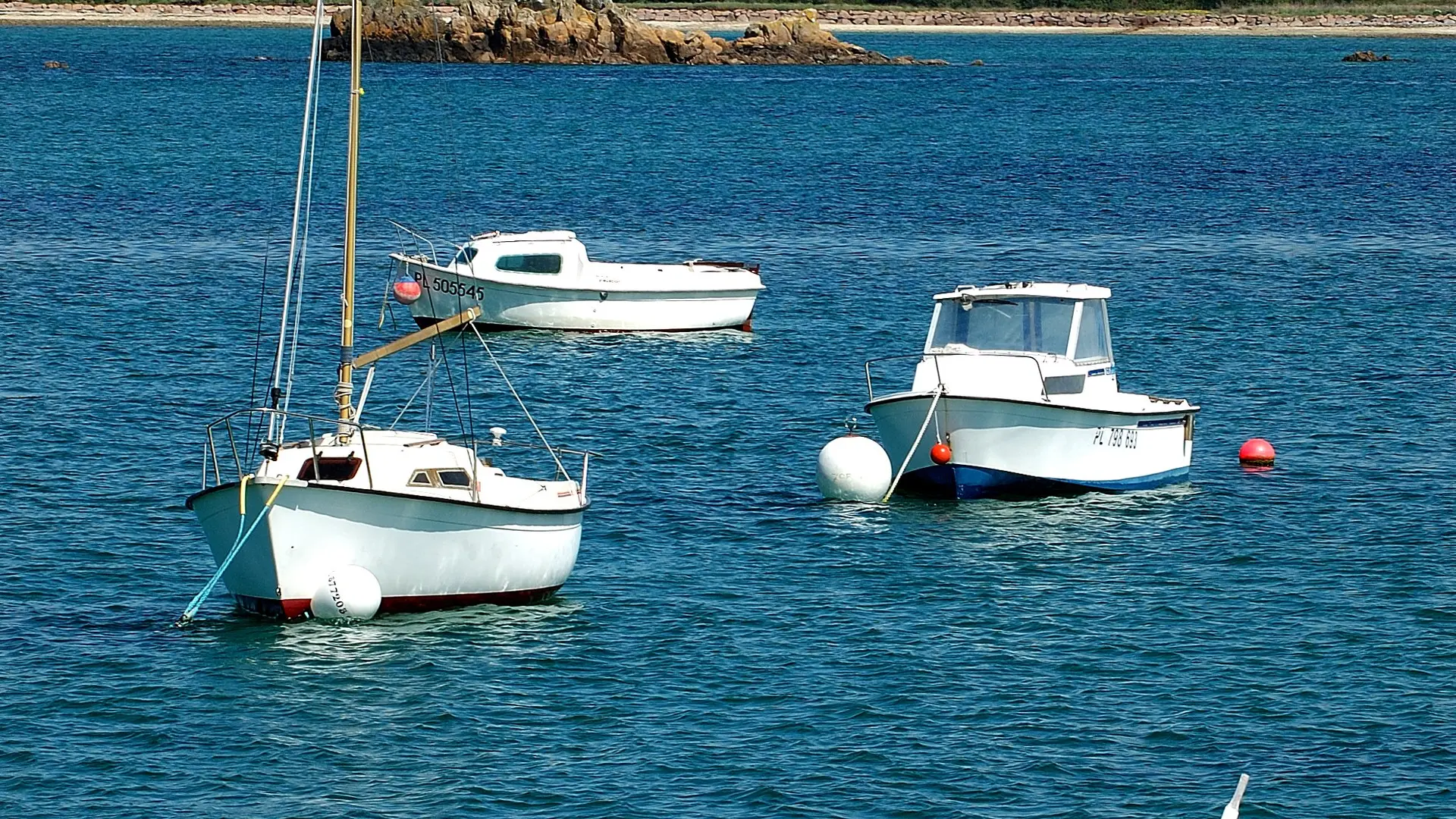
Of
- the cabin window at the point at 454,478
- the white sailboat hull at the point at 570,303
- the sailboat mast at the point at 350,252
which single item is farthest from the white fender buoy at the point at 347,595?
the white sailboat hull at the point at 570,303

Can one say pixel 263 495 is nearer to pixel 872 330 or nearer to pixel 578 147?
pixel 872 330

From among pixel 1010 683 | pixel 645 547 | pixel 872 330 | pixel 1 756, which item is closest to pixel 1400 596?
pixel 1010 683

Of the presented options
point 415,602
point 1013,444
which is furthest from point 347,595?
point 1013,444

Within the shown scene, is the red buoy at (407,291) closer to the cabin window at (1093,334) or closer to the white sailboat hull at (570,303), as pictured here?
the cabin window at (1093,334)

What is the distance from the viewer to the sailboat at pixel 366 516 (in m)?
26.3

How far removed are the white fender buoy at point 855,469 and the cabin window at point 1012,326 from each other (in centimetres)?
284

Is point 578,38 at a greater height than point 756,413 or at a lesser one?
greater

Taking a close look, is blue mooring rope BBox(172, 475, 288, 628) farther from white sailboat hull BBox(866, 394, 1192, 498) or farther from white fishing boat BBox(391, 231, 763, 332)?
white fishing boat BBox(391, 231, 763, 332)

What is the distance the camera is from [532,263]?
5100 cm

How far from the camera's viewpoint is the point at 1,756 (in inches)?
914

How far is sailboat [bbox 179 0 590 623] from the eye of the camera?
26.3 m

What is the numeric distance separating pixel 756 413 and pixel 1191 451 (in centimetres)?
940

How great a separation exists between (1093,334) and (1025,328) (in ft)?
4.16

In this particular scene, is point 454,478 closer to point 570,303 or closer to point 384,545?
point 384,545
